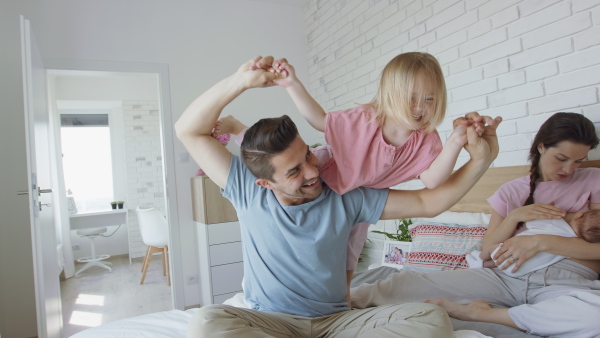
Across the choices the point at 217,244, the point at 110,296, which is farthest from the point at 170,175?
A: the point at 110,296

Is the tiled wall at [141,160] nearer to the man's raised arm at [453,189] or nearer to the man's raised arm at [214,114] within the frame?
the man's raised arm at [214,114]

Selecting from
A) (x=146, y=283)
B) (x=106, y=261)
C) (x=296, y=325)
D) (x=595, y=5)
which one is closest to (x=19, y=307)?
(x=146, y=283)

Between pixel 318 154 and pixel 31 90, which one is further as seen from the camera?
pixel 31 90

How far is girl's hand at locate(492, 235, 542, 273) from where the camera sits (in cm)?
174

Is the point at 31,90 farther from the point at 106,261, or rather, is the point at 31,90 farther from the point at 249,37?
the point at 106,261

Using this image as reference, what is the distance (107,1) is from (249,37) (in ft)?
4.42

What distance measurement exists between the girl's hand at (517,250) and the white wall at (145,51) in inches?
115

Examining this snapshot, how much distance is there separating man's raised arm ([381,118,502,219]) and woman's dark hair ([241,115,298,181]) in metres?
0.45

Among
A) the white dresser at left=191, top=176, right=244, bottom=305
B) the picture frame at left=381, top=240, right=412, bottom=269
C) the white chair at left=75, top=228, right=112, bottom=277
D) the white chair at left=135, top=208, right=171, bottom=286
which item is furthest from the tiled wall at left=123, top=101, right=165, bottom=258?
the picture frame at left=381, top=240, right=412, bottom=269

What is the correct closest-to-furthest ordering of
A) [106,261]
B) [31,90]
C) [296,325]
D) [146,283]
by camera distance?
[296,325]
[31,90]
[146,283]
[106,261]

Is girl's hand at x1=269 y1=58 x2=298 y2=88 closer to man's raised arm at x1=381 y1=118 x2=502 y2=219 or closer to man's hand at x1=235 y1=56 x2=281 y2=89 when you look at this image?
man's hand at x1=235 y1=56 x2=281 y2=89

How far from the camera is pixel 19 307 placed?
329cm

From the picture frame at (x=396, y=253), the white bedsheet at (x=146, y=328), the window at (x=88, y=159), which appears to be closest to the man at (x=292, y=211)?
the white bedsheet at (x=146, y=328)

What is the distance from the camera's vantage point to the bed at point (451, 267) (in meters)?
1.54
